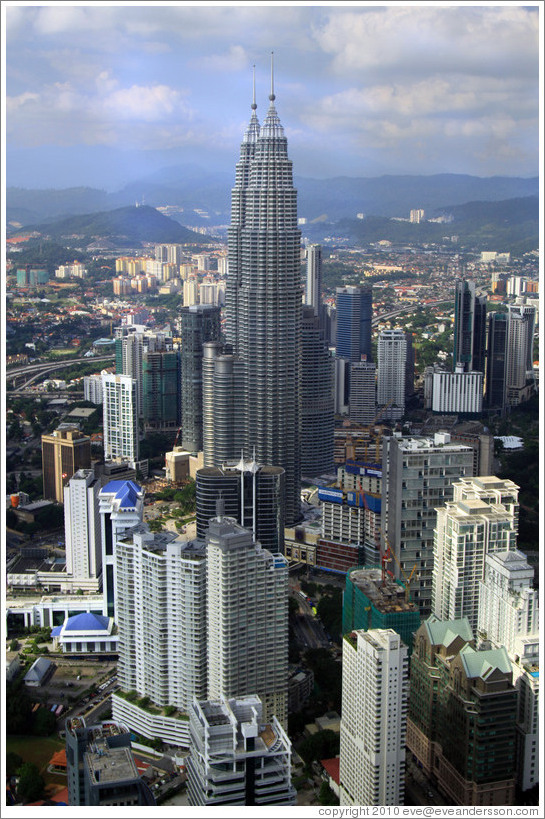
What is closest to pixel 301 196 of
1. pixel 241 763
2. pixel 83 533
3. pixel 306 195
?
pixel 306 195

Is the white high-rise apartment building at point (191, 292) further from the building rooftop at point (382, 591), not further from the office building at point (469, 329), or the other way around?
the building rooftop at point (382, 591)

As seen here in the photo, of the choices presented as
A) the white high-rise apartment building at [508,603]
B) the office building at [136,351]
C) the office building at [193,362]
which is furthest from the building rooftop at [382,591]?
the office building at [136,351]

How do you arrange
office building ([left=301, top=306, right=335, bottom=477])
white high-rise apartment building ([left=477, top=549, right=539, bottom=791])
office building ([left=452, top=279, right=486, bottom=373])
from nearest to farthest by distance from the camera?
Answer: 1. white high-rise apartment building ([left=477, top=549, right=539, bottom=791])
2. office building ([left=301, top=306, right=335, bottom=477])
3. office building ([left=452, top=279, right=486, bottom=373])

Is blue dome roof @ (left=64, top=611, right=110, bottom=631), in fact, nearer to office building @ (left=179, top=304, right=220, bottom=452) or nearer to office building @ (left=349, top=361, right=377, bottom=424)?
office building @ (left=179, top=304, right=220, bottom=452)

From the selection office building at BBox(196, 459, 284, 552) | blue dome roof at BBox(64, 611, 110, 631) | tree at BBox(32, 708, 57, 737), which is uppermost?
office building at BBox(196, 459, 284, 552)

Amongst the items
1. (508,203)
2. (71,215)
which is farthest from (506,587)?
(71,215)

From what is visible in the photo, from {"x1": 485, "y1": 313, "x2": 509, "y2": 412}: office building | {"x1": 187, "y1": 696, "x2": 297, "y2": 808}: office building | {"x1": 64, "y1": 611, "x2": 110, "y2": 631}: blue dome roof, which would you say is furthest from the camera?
{"x1": 485, "y1": 313, "x2": 509, "y2": 412}: office building

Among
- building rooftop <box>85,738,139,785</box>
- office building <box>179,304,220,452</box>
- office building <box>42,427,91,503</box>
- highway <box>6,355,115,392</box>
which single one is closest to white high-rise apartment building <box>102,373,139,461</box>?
office building <box>179,304,220,452</box>

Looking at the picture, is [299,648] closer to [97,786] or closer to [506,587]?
[506,587]
